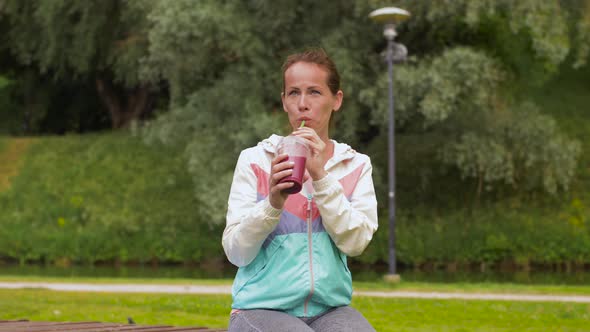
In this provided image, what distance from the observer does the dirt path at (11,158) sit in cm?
3077

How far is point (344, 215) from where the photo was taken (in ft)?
10.8

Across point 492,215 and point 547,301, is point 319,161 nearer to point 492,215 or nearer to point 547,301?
point 547,301

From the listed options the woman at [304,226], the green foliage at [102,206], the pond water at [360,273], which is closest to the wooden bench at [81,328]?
the woman at [304,226]

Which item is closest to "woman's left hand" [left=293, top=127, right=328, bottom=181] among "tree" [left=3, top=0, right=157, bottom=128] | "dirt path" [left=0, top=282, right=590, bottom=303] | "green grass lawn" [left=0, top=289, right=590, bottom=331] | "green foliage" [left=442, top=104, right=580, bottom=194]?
"green grass lawn" [left=0, top=289, right=590, bottom=331]

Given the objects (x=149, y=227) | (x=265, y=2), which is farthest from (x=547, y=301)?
(x=149, y=227)

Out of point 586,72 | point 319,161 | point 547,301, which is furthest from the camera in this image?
point 586,72

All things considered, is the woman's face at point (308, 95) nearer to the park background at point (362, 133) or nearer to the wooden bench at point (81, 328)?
the wooden bench at point (81, 328)

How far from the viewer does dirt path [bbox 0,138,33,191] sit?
30.8m

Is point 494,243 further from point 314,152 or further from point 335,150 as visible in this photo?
point 314,152

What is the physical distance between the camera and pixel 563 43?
21000mm

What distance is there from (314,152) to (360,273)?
19.5 m

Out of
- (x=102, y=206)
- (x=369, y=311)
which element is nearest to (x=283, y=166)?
(x=369, y=311)

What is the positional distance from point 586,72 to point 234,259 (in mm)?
32869

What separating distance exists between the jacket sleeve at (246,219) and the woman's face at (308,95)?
275 mm
